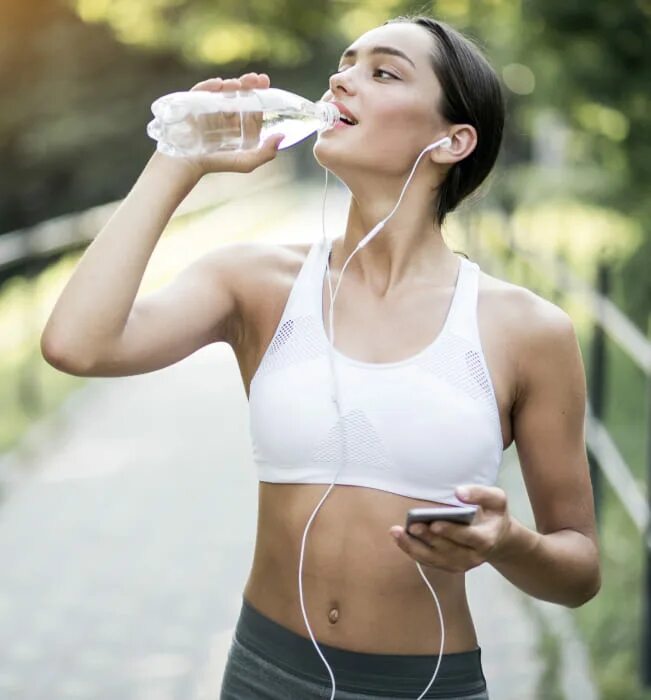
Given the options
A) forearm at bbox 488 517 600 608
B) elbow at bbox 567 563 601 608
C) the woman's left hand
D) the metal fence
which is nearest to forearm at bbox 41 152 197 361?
the woman's left hand

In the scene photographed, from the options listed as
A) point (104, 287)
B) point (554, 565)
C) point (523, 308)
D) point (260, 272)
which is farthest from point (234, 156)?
point (554, 565)

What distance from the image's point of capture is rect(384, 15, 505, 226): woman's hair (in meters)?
3.00

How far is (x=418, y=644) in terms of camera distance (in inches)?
105

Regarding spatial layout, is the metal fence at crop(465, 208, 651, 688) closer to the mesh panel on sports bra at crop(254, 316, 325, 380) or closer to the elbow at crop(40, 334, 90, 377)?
the mesh panel on sports bra at crop(254, 316, 325, 380)

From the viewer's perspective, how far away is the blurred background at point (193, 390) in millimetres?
5641

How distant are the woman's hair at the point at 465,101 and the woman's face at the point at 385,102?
0.10 feet

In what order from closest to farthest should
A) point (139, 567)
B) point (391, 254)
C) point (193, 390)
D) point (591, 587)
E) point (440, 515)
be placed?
point (440, 515) → point (591, 587) → point (391, 254) → point (139, 567) → point (193, 390)

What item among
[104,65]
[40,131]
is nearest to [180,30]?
[40,131]

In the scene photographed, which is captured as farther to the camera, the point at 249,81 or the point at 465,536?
the point at 249,81

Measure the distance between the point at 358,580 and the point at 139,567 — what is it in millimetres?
4075

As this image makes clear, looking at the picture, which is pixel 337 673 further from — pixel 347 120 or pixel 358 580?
pixel 347 120

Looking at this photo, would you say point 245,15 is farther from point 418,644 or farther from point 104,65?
point 418,644

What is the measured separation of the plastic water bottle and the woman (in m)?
0.04

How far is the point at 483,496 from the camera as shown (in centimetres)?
223
